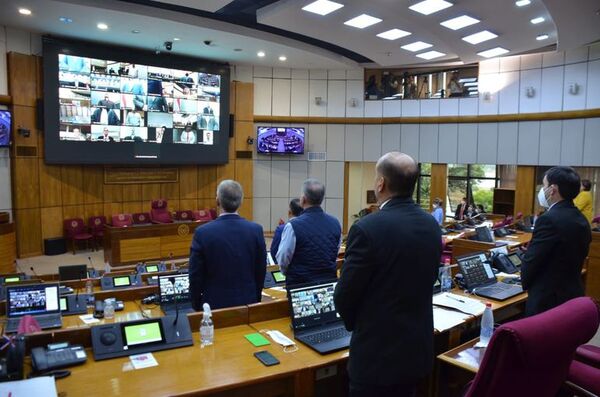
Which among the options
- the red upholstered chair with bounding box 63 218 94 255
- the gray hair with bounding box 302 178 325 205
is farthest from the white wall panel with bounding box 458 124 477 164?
the gray hair with bounding box 302 178 325 205

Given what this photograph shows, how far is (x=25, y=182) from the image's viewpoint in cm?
934

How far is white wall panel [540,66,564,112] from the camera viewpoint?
1036cm

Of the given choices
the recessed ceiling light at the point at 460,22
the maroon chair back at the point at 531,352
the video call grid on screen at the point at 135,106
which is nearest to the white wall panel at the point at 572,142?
the recessed ceiling light at the point at 460,22

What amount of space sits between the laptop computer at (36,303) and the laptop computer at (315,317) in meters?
1.68

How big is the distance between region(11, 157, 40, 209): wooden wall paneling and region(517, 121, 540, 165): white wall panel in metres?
11.0

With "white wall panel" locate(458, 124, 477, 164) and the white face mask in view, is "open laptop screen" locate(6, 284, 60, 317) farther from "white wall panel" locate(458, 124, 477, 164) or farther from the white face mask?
"white wall panel" locate(458, 124, 477, 164)

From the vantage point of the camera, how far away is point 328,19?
8.25m

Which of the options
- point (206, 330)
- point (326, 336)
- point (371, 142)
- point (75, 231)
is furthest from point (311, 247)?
point (371, 142)

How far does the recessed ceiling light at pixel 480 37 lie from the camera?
8.88 m

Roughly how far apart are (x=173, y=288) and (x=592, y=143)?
972 cm

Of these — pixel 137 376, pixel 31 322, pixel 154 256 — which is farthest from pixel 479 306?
pixel 154 256

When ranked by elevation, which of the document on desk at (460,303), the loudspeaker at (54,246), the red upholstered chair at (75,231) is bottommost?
the loudspeaker at (54,246)

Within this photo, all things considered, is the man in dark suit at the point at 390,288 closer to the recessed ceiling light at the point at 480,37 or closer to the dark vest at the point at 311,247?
the dark vest at the point at 311,247

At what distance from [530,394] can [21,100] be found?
1027cm
